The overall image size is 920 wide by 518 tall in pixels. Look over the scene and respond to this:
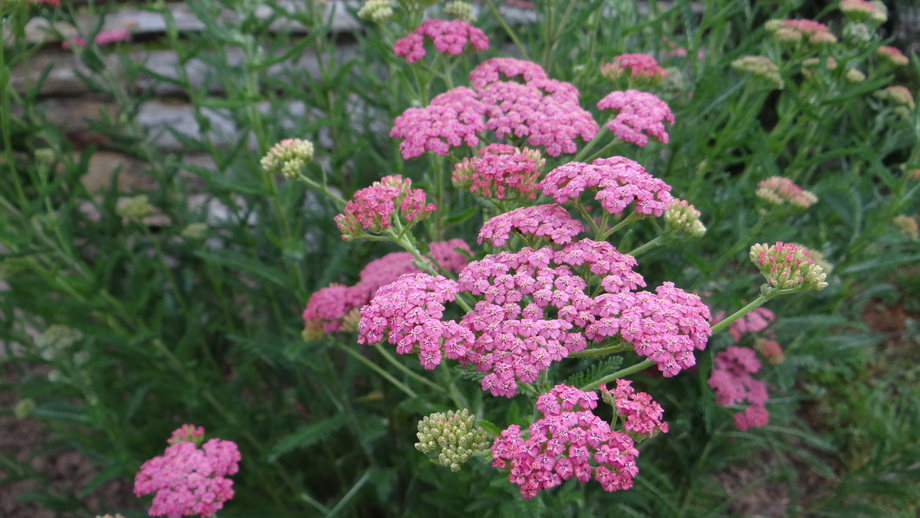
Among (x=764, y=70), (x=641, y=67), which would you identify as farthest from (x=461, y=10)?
(x=764, y=70)

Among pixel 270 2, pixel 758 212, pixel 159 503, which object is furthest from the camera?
pixel 270 2

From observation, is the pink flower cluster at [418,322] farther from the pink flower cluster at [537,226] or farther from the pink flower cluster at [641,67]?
the pink flower cluster at [641,67]

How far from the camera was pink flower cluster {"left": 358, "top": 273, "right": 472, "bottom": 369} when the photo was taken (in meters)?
1.37

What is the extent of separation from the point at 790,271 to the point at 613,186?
0.48 meters

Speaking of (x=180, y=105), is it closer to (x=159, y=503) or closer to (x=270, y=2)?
(x=270, y=2)

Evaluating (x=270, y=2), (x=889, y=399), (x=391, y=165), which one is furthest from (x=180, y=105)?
(x=889, y=399)

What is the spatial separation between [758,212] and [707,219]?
14.3 inches

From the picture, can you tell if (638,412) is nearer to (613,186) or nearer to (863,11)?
(613,186)

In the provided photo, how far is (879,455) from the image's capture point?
9.32 feet

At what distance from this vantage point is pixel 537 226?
1.56 metres

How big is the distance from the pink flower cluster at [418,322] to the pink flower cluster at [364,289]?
1.41 ft

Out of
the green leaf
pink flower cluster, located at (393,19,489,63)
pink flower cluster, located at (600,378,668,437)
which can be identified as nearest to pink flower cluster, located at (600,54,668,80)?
pink flower cluster, located at (393,19,489,63)

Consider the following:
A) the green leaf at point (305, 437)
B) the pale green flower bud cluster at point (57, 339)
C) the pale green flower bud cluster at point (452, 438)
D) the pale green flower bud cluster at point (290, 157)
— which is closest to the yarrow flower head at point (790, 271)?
the pale green flower bud cluster at point (452, 438)

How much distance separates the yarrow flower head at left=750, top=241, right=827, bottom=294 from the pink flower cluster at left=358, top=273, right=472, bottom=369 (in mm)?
772
